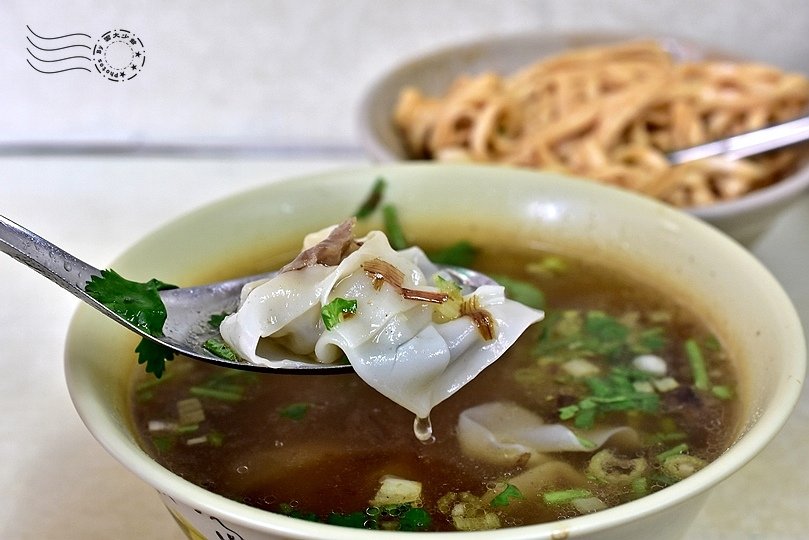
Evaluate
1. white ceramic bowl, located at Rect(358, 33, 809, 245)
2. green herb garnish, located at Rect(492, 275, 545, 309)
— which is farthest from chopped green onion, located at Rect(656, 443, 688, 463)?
white ceramic bowl, located at Rect(358, 33, 809, 245)

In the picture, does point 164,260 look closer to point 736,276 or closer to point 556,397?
point 556,397

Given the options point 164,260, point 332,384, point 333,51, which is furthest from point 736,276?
point 333,51

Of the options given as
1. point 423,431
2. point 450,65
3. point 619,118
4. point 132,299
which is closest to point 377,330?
point 423,431

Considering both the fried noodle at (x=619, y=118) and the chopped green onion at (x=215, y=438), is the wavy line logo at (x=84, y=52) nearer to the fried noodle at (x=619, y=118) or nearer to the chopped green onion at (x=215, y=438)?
the chopped green onion at (x=215, y=438)

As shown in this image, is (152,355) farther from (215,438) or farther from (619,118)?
(619,118)

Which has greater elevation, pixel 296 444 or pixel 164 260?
pixel 164 260
